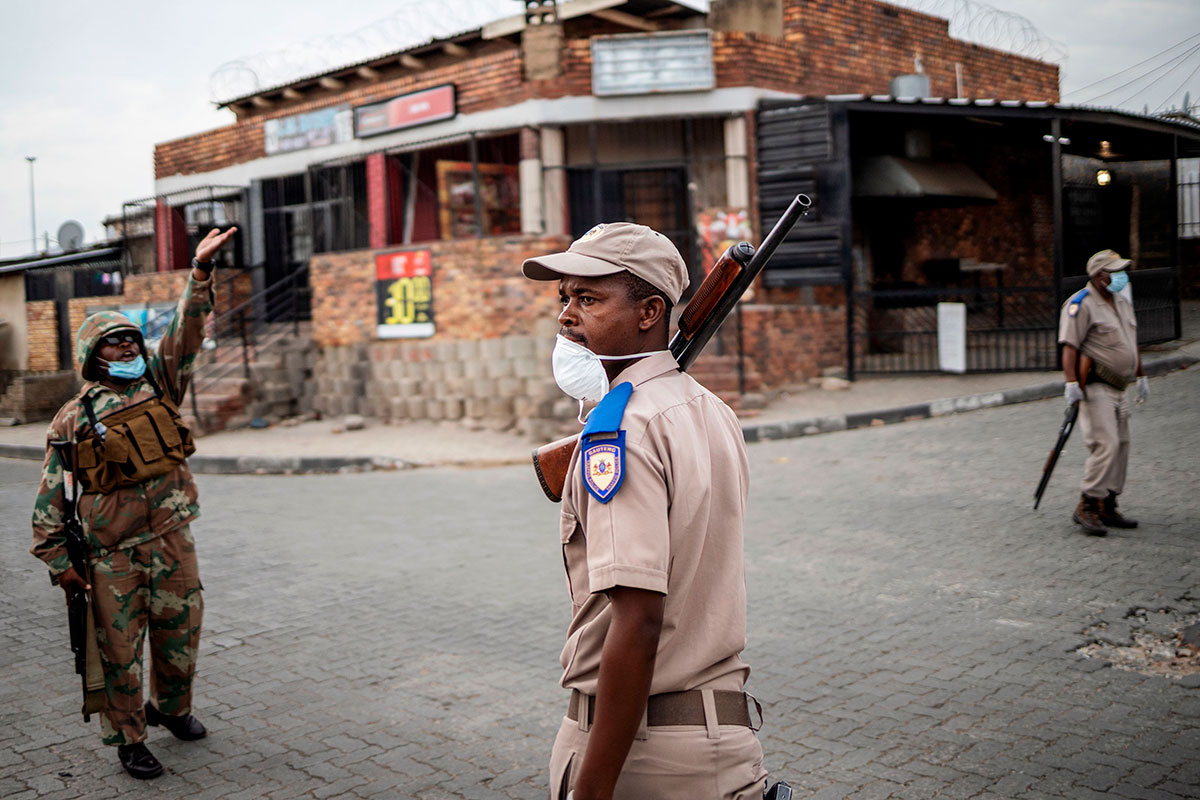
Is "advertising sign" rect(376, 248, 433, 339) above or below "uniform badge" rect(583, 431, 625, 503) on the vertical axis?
above

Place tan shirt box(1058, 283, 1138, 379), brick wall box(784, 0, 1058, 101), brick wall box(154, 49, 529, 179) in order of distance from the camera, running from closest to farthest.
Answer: tan shirt box(1058, 283, 1138, 379), brick wall box(154, 49, 529, 179), brick wall box(784, 0, 1058, 101)

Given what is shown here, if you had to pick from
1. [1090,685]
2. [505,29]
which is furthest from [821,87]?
[1090,685]

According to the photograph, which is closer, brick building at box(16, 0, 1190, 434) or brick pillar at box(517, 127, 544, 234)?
brick building at box(16, 0, 1190, 434)

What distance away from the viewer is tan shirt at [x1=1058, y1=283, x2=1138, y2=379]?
22.5 ft

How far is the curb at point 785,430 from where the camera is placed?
1212 cm

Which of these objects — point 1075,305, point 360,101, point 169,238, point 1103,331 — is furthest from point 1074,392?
point 169,238

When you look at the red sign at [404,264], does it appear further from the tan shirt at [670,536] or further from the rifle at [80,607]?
the tan shirt at [670,536]

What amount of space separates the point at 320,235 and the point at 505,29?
571 cm

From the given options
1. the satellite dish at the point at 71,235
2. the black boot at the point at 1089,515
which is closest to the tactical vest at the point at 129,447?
the black boot at the point at 1089,515

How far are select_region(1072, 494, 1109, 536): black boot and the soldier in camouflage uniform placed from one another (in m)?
5.77

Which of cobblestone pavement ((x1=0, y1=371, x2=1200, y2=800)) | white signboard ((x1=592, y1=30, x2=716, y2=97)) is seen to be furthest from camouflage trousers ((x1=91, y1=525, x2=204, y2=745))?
white signboard ((x1=592, y1=30, x2=716, y2=97))

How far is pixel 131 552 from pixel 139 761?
0.84 meters

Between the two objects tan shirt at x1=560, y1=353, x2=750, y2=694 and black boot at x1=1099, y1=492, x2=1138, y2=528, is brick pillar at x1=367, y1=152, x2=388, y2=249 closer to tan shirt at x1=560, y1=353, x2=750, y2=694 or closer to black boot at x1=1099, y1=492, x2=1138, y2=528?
black boot at x1=1099, y1=492, x2=1138, y2=528

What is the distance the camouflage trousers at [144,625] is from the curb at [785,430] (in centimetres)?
818
